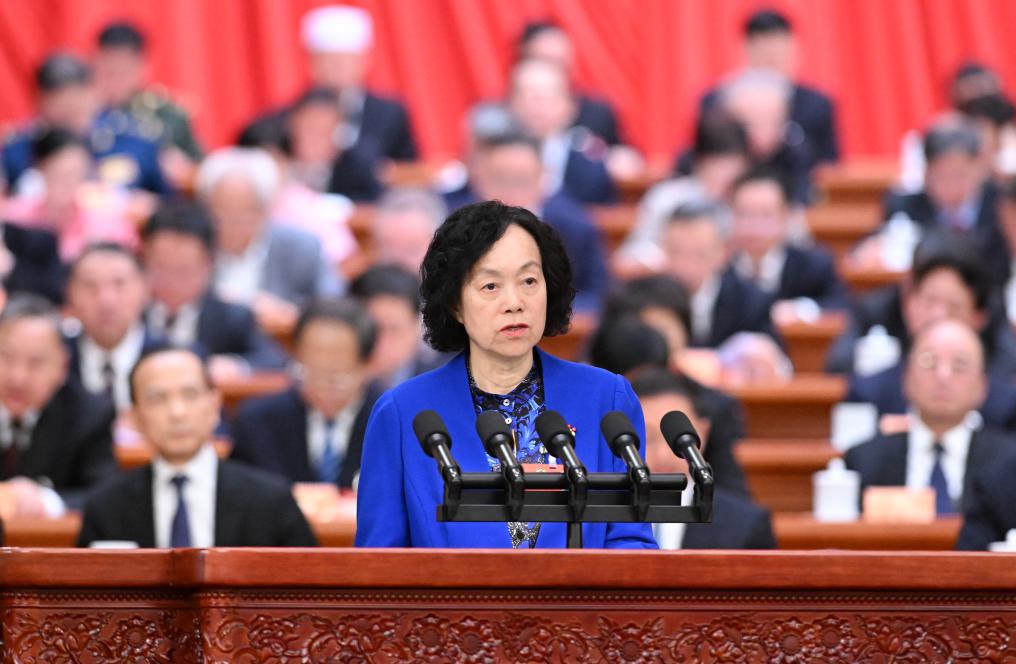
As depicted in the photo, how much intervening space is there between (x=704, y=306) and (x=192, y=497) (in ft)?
7.63

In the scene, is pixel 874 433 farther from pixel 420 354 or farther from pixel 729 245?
pixel 729 245

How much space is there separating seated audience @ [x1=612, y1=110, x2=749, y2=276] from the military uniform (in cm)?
171

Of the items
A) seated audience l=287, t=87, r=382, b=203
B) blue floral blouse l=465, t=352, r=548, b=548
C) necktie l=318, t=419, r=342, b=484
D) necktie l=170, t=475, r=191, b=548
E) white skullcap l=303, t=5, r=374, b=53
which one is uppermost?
white skullcap l=303, t=5, r=374, b=53

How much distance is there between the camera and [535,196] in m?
5.69

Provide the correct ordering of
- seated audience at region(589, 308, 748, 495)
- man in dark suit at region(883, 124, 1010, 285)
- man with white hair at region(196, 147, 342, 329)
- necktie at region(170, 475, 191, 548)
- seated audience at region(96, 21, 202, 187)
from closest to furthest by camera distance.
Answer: necktie at region(170, 475, 191, 548) < seated audience at region(589, 308, 748, 495) < man with white hair at region(196, 147, 342, 329) < man in dark suit at region(883, 124, 1010, 285) < seated audience at region(96, 21, 202, 187)

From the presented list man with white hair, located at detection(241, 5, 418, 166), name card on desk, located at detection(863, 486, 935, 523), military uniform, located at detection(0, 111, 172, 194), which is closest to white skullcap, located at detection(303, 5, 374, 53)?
man with white hair, located at detection(241, 5, 418, 166)

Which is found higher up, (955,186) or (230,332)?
(955,186)

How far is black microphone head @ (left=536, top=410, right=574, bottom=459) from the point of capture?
182cm

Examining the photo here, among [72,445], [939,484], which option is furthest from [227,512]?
[939,484]

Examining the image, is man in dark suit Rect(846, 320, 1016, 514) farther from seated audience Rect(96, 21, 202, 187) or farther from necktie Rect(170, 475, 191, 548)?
seated audience Rect(96, 21, 202, 187)

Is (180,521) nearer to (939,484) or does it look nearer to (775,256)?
(939,484)

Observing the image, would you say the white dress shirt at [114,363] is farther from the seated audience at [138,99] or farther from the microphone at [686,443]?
the microphone at [686,443]

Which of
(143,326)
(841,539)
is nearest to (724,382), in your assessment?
(841,539)

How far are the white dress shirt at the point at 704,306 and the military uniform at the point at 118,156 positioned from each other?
2.18m
